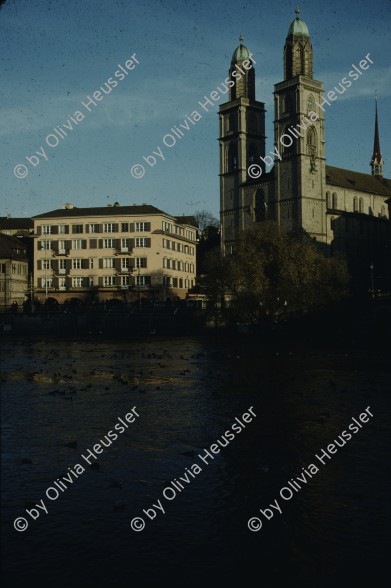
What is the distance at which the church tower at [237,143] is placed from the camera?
11650 centimetres

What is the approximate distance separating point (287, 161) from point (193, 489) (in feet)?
325

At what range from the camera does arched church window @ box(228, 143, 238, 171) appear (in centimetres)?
11843

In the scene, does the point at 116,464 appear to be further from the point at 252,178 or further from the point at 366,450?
the point at 252,178

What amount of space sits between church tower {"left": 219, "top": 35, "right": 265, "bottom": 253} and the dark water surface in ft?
306

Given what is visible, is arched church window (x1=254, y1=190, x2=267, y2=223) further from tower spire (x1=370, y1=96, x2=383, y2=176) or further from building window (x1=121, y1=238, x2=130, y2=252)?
tower spire (x1=370, y1=96, x2=383, y2=176)

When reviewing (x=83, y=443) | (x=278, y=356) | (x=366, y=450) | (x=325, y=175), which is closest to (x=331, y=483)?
(x=366, y=450)

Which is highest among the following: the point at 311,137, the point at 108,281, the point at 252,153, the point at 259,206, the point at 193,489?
the point at 252,153

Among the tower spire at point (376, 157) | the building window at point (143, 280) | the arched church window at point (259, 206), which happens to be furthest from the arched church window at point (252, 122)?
the tower spire at point (376, 157)

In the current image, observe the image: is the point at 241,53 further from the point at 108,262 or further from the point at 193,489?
the point at 193,489

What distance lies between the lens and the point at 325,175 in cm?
11212

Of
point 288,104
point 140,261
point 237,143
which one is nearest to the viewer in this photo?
point 140,261

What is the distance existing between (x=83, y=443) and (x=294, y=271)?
5006cm

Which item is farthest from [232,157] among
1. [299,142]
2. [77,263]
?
[77,263]

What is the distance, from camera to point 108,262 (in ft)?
350
